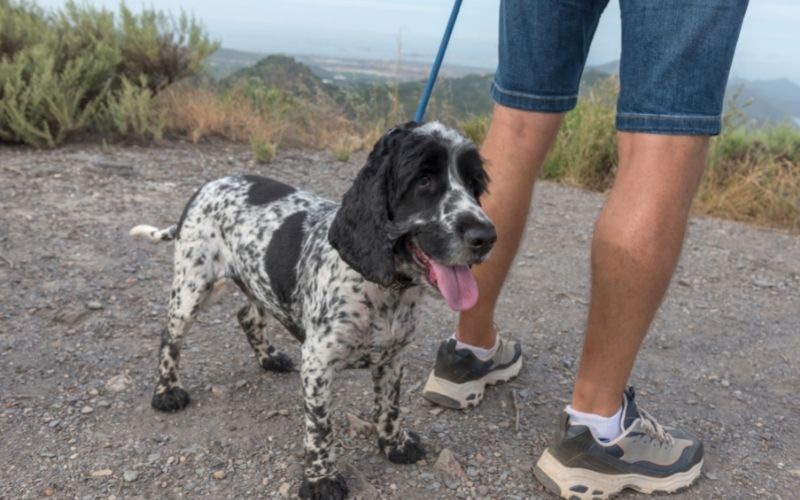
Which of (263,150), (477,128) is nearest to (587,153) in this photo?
(477,128)

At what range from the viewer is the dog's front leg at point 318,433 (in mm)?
2725

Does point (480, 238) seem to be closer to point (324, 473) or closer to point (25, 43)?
point (324, 473)

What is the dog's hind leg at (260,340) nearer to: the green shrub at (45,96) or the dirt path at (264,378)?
the dirt path at (264,378)

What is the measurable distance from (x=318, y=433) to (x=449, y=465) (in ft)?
1.90

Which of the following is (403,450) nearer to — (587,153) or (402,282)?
(402,282)

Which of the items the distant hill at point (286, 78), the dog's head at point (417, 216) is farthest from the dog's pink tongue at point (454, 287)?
the distant hill at point (286, 78)

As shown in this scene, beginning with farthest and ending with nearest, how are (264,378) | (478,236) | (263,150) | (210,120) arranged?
(210,120) → (263,150) → (264,378) → (478,236)

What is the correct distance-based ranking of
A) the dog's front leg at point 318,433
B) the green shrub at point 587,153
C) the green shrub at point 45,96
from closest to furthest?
the dog's front leg at point 318,433 < the green shrub at point 45,96 < the green shrub at point 587,153

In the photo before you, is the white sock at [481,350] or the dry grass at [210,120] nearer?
the white sock at [481,350]

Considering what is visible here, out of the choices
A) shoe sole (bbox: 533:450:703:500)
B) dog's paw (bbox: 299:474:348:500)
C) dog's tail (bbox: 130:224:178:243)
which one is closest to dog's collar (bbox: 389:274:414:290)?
dog's paw (bbox: 299:474:348:500)

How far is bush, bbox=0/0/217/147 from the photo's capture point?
6.83 m

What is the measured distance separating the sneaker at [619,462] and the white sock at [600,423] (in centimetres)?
2

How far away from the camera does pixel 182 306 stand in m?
3.30

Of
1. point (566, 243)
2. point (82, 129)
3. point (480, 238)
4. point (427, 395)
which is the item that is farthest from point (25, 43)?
point (480, 238)
